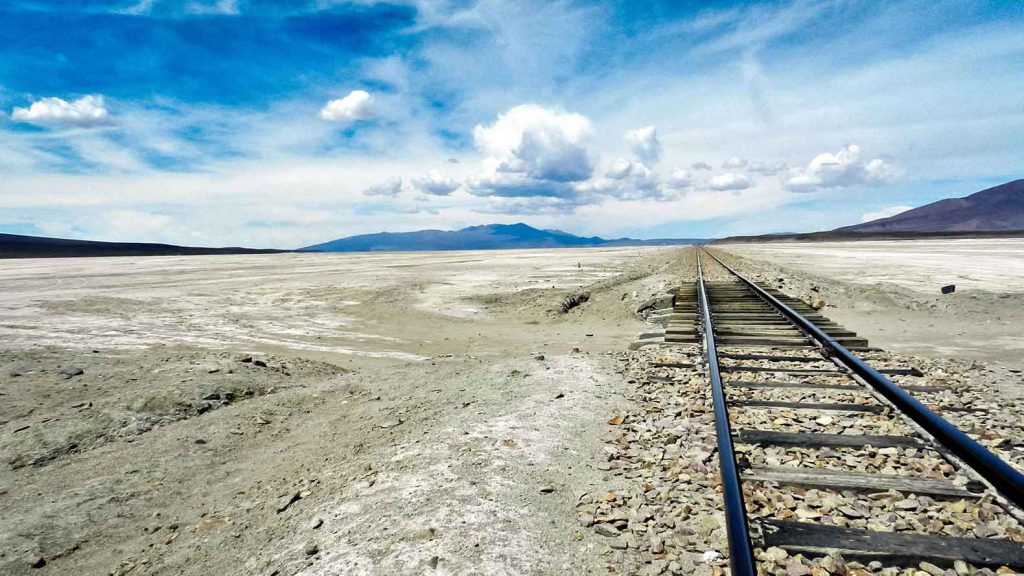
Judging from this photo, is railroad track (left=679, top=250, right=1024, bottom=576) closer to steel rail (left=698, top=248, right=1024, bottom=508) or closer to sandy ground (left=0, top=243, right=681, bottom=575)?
steel rail (left=698, top=248, right=1024, bottom=508)

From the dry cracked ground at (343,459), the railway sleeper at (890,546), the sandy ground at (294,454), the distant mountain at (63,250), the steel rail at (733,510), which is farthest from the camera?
the distant mountain at (63,250)

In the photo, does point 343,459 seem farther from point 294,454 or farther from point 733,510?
point 733,510

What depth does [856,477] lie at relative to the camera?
152 inches

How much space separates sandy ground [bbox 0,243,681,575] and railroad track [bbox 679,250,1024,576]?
1158mm

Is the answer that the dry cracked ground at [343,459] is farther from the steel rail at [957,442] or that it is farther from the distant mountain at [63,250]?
the distant mountain at [63,250]

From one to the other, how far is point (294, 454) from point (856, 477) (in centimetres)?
537

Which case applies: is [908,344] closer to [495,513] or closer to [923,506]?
[923,506]

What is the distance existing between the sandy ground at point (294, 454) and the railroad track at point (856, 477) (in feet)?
3.80

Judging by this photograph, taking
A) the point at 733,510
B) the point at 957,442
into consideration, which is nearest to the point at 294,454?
the point at 733,510

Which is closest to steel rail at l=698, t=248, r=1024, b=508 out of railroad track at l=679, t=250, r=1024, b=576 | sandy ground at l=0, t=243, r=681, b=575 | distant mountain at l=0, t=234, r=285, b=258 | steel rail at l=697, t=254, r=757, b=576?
railroad track at l=679, t=250, r=1024, b=576

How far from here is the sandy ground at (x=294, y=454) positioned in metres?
3.58

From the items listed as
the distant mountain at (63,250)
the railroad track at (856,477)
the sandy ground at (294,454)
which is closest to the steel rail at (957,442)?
the railroad track at (856,477)

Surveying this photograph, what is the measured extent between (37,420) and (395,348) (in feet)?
22.5

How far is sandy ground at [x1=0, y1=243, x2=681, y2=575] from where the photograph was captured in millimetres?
3584
